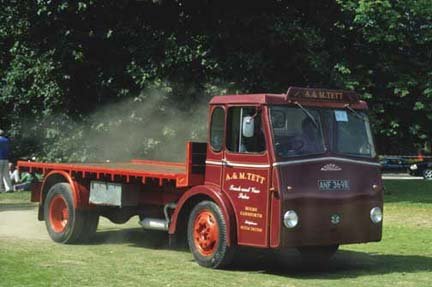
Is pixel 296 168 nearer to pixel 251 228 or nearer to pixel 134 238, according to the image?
pixel 251 228

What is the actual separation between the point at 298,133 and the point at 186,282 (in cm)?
237

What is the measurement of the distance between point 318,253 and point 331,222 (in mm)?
1566

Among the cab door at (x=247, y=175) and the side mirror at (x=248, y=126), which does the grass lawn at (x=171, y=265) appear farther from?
the side mirror at (x=248, y=126)

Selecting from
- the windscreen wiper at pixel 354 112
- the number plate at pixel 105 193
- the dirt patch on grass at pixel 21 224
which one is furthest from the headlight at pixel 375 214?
the dirt patch on grass at pixel 21 224

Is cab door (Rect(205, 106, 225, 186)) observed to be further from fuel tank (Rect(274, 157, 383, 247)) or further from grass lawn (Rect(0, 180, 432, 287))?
grass lawn (Rect(0, 180, 432, 287))

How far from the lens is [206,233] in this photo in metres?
10.6

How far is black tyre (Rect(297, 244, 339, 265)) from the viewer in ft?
37.9

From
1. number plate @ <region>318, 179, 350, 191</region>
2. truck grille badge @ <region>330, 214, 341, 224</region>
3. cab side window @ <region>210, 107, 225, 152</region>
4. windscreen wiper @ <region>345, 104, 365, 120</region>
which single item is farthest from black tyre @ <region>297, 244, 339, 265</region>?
cab side window @ <region>210, 107, 225, 152</region>

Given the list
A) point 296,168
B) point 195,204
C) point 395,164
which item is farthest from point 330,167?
point 395,164

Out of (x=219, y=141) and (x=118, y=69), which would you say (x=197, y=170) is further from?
(x=118, y=69)

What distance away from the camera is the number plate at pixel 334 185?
10.1m

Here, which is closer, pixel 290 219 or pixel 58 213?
pixel 290 219

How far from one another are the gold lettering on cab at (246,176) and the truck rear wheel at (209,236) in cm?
42

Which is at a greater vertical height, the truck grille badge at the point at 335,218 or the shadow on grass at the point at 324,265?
the truck grille badge at the point at 335,218
